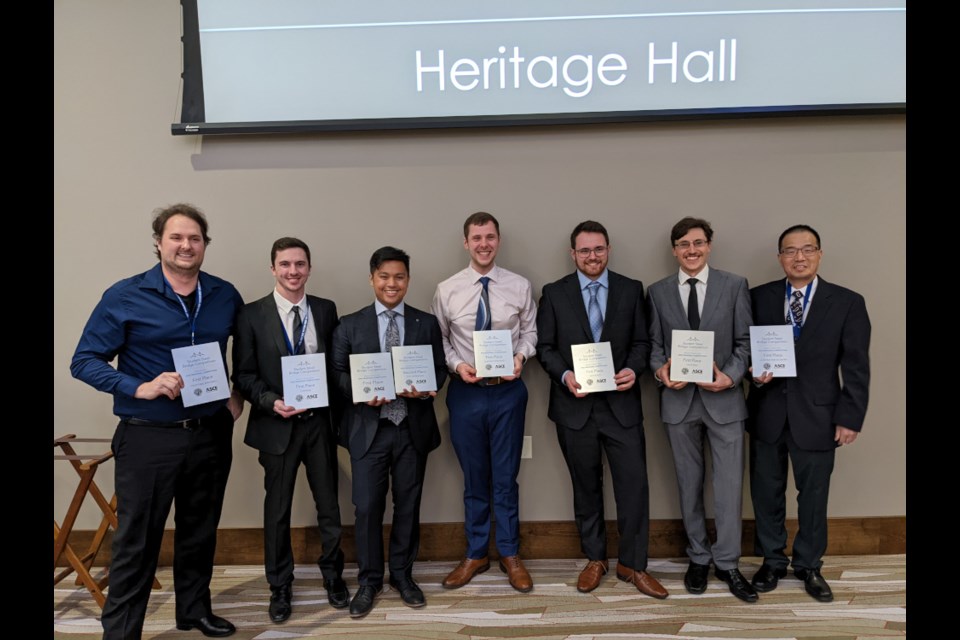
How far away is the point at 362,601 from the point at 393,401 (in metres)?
0.95

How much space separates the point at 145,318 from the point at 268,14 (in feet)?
6.00

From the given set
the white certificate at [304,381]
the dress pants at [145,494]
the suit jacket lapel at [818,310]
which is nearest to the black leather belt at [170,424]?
the dress pants at [145,494]

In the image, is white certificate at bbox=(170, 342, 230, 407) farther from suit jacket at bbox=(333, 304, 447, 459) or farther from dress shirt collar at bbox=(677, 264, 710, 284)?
dress shirt collar at bbox=(677, 264, 710, 284)

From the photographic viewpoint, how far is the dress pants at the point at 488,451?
284cm

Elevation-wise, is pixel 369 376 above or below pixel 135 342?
below

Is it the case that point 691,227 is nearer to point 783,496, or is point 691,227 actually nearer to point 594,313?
point 594,313

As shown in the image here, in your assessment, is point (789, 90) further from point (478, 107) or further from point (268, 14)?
point (268, 14)

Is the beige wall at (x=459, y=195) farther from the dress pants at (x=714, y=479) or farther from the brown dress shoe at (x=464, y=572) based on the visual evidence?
the brown dress shoe at (x=464, y=572)

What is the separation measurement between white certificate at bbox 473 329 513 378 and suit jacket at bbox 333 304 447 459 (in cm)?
20

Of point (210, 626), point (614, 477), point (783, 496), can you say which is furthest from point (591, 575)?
point (210, 626)

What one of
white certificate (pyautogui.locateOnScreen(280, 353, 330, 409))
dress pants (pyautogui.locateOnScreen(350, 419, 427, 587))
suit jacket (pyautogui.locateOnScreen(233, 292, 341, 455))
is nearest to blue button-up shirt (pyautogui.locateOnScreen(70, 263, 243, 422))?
suit jacket (pyautogui.locateOnScreen(233, 292, 341, 455))

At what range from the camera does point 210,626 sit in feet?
8.23

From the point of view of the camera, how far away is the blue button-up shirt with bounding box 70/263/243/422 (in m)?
2.25

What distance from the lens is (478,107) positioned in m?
3.11
